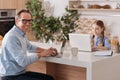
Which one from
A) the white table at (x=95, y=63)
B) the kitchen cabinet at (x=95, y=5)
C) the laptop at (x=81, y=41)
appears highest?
the kitchen cabinet at (x=95, y=5)

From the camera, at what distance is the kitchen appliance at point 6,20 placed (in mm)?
5773

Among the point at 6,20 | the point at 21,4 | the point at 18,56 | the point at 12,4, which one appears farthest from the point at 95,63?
the point at 21,4

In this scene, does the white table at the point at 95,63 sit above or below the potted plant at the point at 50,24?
below

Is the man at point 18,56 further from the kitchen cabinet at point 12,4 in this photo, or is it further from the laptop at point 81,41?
the kitchen cabinet at point 12,4

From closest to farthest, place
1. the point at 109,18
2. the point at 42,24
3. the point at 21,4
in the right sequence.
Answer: the point at 109,18, the point at 42,24, the point at 21,4

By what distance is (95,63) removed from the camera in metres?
2.26

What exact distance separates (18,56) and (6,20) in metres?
3.73

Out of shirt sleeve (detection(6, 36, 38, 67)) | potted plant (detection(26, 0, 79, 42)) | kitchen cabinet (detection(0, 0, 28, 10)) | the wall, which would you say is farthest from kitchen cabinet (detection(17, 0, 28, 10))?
shirt sleeve (detection(6, 36, 38, 67))

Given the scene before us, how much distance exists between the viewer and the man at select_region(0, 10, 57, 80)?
236 centimetres

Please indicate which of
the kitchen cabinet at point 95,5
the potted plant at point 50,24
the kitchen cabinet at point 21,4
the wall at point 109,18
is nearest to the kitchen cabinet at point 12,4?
the kitchen cabinet at point 21,4

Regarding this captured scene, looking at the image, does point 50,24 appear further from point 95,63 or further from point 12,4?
point 95,63

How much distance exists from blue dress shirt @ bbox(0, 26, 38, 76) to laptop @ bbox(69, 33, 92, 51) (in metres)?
0.60

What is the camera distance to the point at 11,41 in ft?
7.85

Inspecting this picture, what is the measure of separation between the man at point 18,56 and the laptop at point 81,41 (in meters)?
0.39
